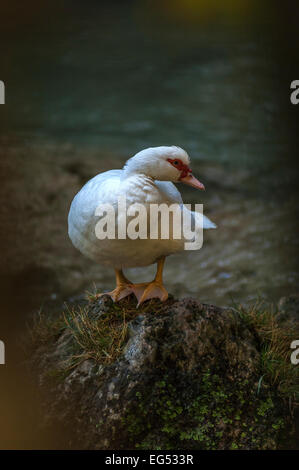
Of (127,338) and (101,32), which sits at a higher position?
(101,32)

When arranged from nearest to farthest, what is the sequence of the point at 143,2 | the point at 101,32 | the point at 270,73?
the point at 143,2 → the point at 101,32 → the point at 270,73

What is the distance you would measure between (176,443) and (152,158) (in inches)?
Answer: 31.9

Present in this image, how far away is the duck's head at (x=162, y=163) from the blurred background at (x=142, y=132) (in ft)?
2.01

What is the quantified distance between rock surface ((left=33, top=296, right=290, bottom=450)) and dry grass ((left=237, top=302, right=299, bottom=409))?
0.04m

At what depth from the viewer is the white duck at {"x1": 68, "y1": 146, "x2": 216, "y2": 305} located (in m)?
1.49

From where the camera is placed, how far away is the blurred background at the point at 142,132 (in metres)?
1.88

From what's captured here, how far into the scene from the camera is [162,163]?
1.50 metres

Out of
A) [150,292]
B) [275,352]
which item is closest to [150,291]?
[150,292]

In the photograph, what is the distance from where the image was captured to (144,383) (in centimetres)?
147

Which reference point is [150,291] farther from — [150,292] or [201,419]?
[201,419]

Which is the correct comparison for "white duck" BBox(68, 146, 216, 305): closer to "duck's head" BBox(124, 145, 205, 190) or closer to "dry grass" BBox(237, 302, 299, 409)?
"duck's head" BBox(124, 145, 205, 190)

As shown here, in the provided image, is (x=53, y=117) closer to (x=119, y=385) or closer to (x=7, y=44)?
(x=7, y=44)

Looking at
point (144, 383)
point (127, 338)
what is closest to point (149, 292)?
point (127, 338)

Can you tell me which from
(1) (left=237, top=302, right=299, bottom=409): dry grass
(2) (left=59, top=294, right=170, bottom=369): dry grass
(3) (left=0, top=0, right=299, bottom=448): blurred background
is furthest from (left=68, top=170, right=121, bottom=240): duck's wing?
(1) (left=237, top=302, right=299, bottom=409): dry grass
